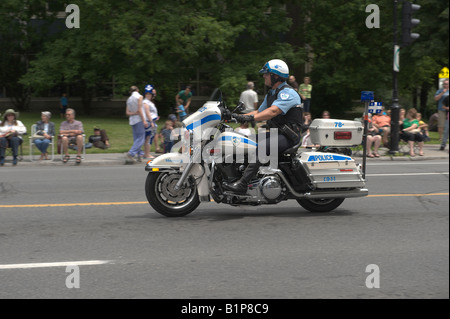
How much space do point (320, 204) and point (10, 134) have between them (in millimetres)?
9432

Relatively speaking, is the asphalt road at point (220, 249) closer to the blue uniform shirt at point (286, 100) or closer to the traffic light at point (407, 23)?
the blue uniform shirt at point (286, 100)

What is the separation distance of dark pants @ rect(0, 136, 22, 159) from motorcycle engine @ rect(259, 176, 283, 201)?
30.0 ft

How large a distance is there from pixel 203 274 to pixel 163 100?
27776mm

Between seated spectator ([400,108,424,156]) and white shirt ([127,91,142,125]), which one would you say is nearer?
white shirt ([127,91,142,125])

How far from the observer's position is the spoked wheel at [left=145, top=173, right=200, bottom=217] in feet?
27.5

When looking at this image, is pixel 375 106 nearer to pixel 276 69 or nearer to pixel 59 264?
pixel 276 69

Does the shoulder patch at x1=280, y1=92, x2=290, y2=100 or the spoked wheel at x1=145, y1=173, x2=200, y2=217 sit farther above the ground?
the shoulder patch at x1=280, y1=92, x2=290, y2=100

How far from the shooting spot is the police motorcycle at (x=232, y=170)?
824cm

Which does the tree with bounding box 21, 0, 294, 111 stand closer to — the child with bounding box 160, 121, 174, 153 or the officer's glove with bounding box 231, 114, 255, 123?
the child with bounding box 160, 121, 174, 153

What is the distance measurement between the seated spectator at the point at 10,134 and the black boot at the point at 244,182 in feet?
29.3

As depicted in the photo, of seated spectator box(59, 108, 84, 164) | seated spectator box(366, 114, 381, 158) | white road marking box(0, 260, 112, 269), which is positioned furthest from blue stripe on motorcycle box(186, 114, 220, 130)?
seated spectator box(366, 114, 381, 158)

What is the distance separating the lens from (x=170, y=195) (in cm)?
850

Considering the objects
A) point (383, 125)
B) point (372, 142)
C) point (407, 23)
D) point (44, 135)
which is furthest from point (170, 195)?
point (383, 125)
